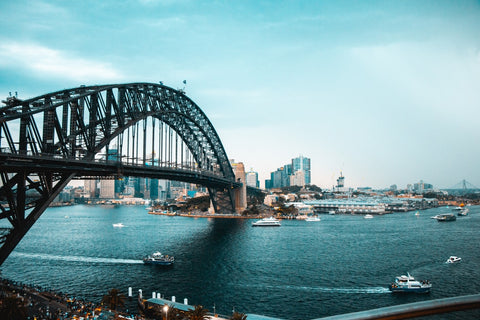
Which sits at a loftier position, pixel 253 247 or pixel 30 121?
pixel 30 121

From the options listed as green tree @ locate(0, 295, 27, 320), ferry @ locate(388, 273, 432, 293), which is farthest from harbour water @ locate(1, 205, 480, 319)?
green tree @ locate(0, 295, 27, 320)

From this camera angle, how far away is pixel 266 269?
38719 millimetres

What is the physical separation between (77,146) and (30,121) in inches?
310

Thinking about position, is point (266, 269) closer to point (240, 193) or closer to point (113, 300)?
point (113, 300)

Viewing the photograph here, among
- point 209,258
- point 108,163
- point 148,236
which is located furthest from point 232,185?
point 108,163

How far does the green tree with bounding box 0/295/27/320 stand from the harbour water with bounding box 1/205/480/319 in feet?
26.4

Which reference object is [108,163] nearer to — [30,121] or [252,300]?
[30,121]

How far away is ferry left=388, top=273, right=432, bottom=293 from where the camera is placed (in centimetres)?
3000

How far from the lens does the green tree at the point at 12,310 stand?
20.3 meters

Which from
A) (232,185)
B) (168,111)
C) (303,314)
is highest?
(168,111)

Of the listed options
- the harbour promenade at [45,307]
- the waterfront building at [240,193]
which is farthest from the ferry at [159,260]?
the waterfront building at [240,193]

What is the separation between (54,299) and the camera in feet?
85.8

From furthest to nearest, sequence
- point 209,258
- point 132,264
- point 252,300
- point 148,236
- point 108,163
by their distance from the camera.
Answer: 1. point 148,236
2. point 209,258
3. point 132,264
4. point 108,163
5. point 252,300

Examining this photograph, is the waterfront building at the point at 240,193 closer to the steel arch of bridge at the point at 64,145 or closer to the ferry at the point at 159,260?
the steel arch of bridge at the point at 64,145
